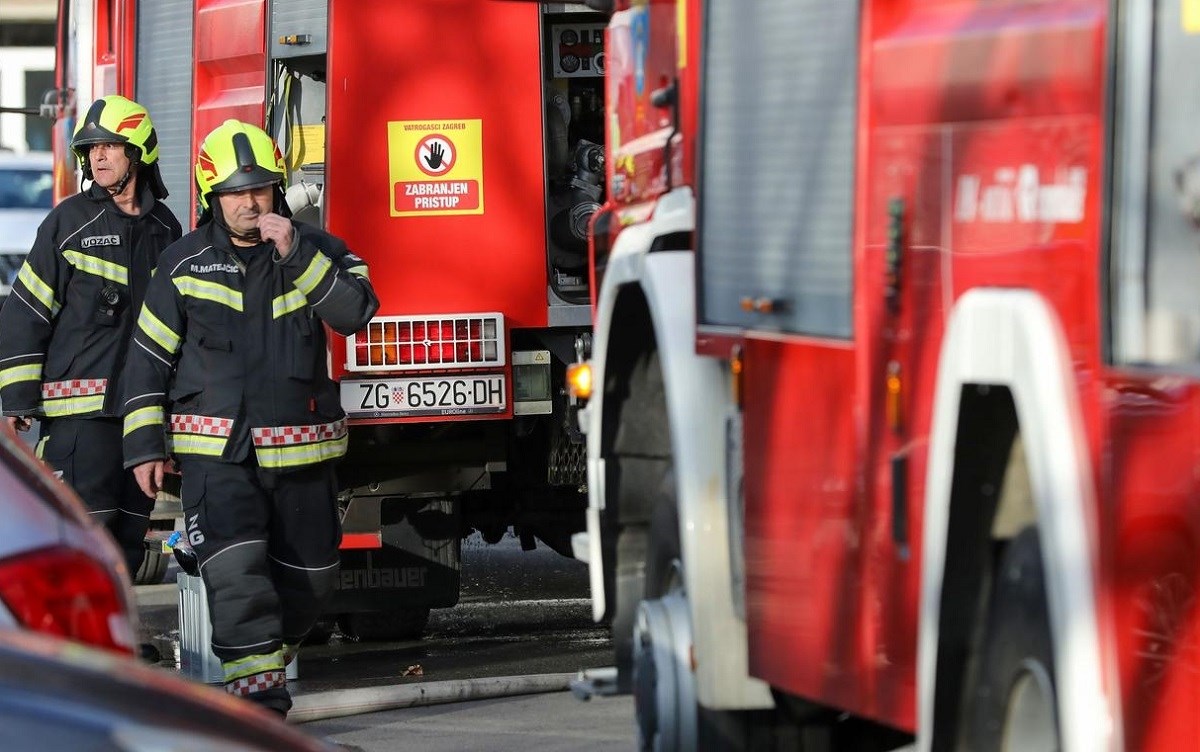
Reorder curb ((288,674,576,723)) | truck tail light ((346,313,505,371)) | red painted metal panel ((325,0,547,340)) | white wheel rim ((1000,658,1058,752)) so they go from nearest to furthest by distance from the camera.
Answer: white wheel rim ((1000,658,1058,752))
curb ((288,674,576,723))
truck tail light ((346,313,505,371))
red painted metal panel ((325,0,547,340))

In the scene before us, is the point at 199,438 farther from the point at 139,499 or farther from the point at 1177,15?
the point at 1177,15

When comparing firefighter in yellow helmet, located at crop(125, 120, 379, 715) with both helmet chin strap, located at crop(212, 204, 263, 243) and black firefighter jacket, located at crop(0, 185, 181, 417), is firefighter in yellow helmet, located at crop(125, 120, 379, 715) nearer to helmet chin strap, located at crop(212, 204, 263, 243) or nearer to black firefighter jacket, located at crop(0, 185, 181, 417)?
helmet chin strap, located at crop(212, 204, 263, 243)

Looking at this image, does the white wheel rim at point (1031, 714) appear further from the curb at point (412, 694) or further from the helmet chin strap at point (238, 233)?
the curb at point (412, 694)

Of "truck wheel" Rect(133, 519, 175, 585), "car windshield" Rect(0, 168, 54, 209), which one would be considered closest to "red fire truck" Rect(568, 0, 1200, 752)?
"truck wheel" Rect(133, 519, 175, 585)

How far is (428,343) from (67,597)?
5023mm

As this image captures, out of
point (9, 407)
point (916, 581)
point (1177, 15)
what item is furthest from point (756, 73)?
point (9, 407)

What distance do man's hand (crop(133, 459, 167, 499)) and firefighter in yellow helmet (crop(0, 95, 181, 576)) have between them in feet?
3.85

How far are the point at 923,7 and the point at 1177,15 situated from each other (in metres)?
0.91

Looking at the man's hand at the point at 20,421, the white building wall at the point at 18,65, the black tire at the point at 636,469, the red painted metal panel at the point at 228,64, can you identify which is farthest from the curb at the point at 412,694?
the white building wall at the point at 18,65

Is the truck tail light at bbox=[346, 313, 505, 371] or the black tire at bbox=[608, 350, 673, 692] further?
the truck tail light at bbox=[346, 313, 505, 371]

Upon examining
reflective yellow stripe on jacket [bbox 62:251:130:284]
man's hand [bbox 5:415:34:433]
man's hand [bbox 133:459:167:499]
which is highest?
reflective yellow stripe on jacket [bbox 62:251:130:284]

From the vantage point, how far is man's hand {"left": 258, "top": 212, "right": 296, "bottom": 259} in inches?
267

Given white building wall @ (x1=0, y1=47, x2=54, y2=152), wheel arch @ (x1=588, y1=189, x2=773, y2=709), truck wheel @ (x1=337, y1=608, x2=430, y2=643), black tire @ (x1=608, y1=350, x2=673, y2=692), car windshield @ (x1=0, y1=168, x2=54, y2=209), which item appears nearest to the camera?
wheel arch @ (x1=588, y1=189, x2=773, y2=709)

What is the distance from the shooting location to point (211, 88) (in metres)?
10.1
